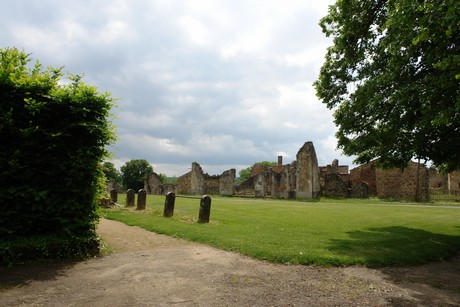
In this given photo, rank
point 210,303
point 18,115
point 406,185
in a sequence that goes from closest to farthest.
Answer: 1. point 210,303
2. point 18,115
3. point 406,185

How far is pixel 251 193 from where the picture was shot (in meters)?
42.2

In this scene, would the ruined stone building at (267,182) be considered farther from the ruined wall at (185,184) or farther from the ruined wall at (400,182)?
the ruined wall at (400,182)

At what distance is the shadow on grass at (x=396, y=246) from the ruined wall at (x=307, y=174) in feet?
80.5

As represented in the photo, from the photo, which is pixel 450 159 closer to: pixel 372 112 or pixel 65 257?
pixel 372 112

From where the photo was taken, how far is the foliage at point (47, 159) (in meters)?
5.77

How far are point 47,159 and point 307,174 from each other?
32.4 meters

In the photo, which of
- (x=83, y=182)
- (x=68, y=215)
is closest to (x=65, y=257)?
(x=68, y=215)

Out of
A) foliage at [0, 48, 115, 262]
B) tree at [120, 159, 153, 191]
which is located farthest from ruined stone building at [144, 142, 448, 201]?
foliage at [0, 48, 115, 262]

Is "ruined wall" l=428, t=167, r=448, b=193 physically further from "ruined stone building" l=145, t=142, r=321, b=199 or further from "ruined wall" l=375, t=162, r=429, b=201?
"ruined stone building" l=145, t=142, r=321, b=199

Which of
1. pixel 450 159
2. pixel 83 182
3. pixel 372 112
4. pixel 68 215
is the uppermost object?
pixel 372 112

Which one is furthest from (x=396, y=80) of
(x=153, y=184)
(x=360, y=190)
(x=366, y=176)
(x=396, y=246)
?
(x=153, y=184)

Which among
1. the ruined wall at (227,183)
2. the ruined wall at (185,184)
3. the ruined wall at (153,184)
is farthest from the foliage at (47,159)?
the ruined wall at (153,184)

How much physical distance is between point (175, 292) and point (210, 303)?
0.65m

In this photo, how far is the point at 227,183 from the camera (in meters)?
42.2
